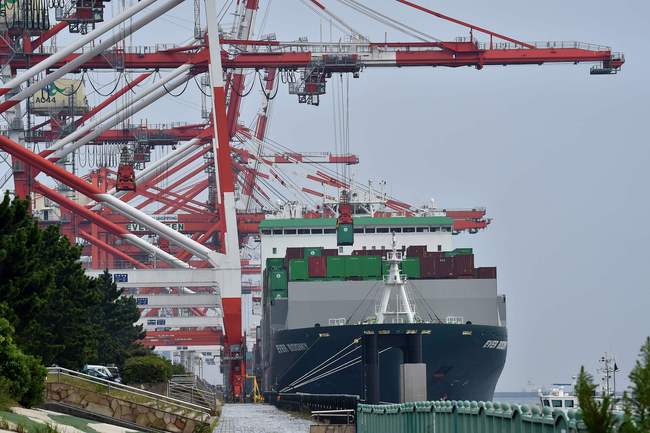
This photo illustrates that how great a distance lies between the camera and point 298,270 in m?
86.6

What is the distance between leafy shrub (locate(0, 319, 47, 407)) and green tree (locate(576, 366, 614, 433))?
22.0 m

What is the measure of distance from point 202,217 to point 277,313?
3221 centimetres

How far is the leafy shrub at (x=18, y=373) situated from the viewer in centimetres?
3284

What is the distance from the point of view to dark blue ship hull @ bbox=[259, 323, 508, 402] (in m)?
76.6

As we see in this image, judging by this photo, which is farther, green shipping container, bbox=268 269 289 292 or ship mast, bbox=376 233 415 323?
green shipping container, bbox=268 269 289 292

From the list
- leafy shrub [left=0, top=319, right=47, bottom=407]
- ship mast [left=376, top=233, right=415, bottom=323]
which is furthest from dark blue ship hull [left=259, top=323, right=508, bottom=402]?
leafy shrub [left=0, top=319, right=47, bottom=407]

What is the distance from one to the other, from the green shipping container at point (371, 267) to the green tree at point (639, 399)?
7476cm

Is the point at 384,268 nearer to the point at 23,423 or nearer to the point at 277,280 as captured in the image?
the point at 277,280

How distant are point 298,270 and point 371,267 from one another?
4.31 m

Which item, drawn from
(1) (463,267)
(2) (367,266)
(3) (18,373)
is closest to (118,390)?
(3) (18,373)

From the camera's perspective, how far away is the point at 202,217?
123 m

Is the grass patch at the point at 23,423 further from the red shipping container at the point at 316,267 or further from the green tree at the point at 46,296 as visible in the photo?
the red shipping container at the point at 316,267

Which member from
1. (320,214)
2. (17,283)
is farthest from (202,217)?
(17,283)

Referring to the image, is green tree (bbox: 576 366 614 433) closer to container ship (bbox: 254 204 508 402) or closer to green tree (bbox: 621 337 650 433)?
green tree (bbox: 621 337 650 433)
